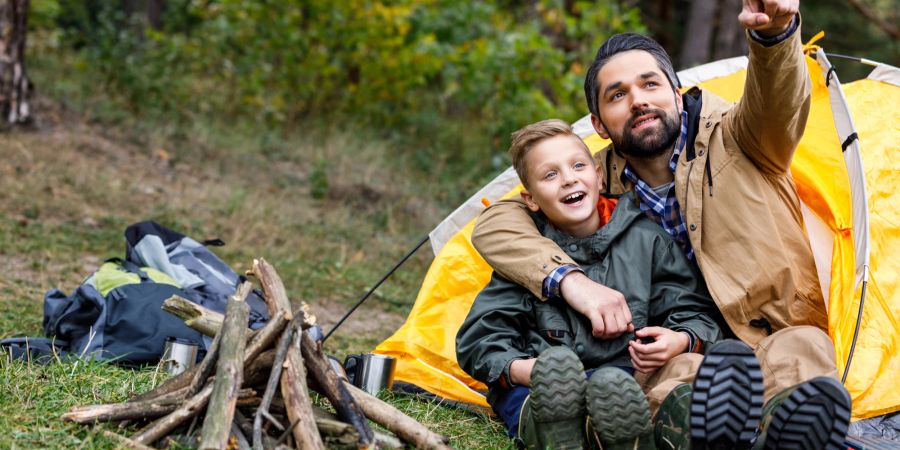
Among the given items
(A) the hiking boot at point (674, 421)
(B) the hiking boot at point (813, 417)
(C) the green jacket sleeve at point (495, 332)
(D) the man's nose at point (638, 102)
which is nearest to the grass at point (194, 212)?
(C) the green jacket sleeve at point (495, 332)

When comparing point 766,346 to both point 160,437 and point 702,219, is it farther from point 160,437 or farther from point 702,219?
point 160,437

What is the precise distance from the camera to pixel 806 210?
128 inches

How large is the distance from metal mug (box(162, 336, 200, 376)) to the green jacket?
1.04 m

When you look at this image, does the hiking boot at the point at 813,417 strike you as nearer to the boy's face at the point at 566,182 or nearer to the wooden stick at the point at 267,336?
the boy's face at the point at 566,182

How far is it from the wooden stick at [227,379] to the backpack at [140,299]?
1157mm

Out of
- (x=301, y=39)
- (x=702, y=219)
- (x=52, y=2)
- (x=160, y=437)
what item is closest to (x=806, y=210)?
(x=702, y=219)


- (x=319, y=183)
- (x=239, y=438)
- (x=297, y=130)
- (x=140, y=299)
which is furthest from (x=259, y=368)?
(x=297, y=130)

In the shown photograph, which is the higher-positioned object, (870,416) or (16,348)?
(870,416)

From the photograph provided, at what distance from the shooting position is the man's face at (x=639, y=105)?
3100mm

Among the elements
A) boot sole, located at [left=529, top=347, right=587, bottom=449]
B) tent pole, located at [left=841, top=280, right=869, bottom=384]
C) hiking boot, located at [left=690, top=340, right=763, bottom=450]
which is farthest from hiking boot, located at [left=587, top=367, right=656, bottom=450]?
tent pole, located at [left=841, top=280, right=869, bottom=384]

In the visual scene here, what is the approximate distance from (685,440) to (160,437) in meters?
1.42

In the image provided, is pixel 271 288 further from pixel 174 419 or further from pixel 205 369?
pixel 174 419

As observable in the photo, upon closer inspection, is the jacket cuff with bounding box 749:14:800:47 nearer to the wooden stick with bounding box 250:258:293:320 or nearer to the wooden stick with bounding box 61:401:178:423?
the wooden stick with bounding box 250:258:293:320

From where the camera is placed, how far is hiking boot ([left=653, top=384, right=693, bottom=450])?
233 cm
